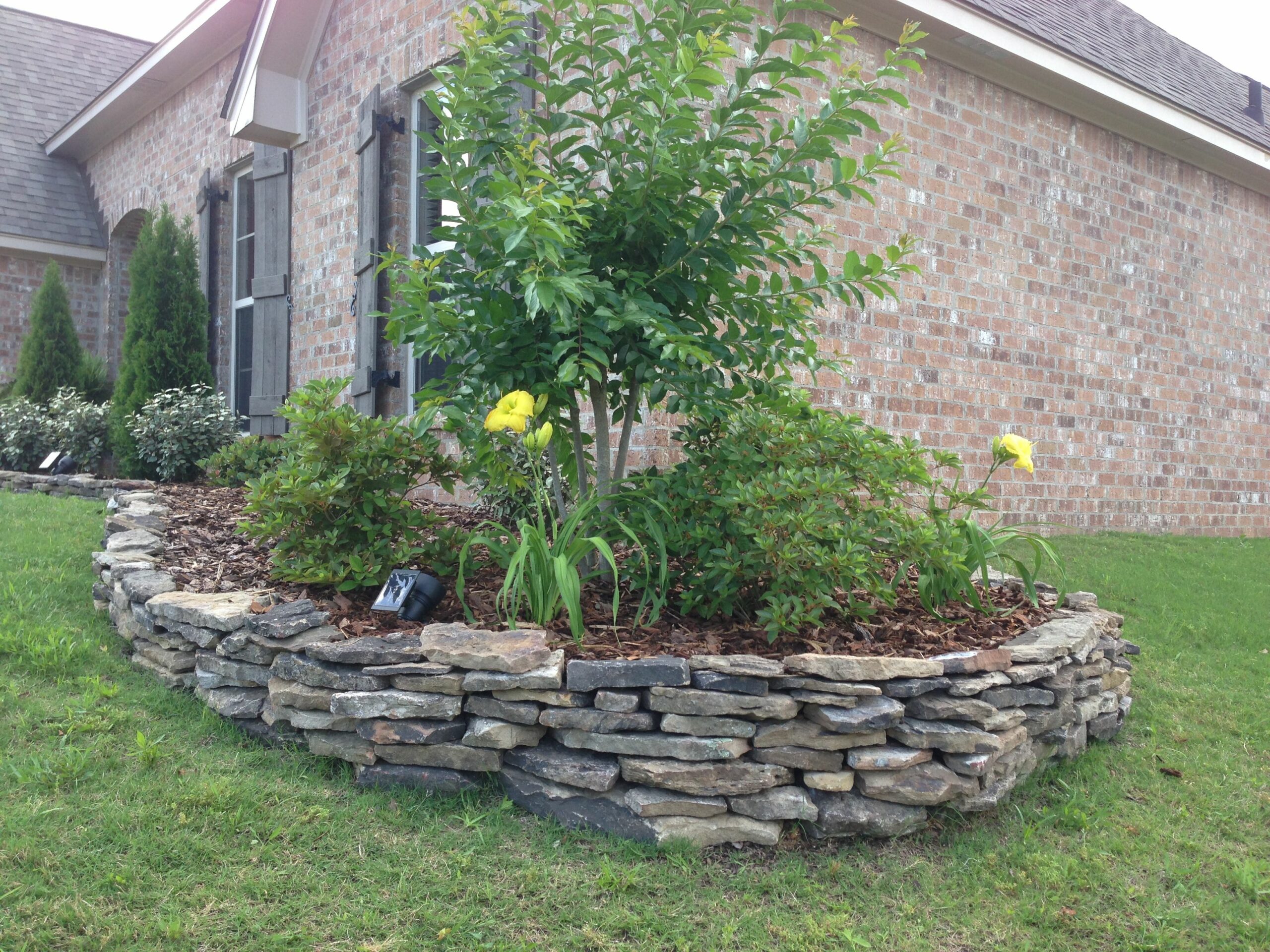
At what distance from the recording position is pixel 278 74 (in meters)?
7.51

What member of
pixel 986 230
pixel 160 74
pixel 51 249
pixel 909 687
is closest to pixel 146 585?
pixel 909 687

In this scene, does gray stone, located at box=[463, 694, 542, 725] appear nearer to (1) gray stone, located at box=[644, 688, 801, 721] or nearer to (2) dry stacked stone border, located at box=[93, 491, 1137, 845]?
(2) dry stacked stone border, located at box=[93, 491, 1137, 845]

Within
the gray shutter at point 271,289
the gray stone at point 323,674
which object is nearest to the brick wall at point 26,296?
the gray shutter at point 271,289

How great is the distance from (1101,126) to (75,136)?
1161cm

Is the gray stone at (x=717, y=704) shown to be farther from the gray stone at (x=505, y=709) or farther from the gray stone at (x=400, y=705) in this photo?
the gray stone at (x=400, y=705)

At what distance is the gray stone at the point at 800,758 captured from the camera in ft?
8.62

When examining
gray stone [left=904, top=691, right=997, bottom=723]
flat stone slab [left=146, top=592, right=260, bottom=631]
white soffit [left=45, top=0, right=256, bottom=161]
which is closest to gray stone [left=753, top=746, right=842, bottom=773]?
gray stone [left=904, top=691, right=997, bottom=723]

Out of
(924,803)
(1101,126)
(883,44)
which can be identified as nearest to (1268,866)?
(924,803)

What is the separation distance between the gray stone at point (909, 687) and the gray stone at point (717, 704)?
324mm

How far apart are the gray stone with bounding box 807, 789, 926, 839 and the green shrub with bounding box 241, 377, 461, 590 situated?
5.59 ft

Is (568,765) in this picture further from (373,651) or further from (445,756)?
(373,651)

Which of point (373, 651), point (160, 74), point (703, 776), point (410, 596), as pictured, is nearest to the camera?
point (703, 776)

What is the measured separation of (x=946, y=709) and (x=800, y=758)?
1.54 feet

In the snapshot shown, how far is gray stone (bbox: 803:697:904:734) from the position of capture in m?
2.61
